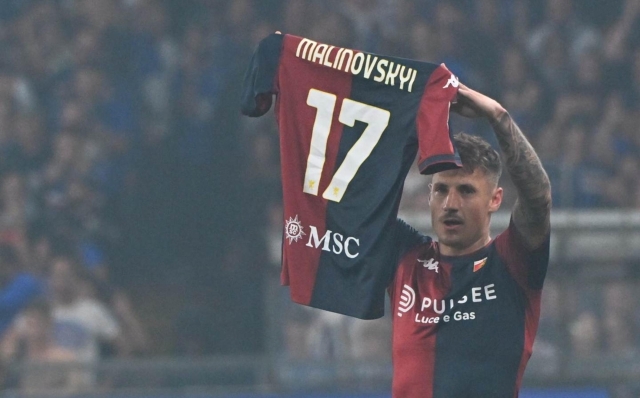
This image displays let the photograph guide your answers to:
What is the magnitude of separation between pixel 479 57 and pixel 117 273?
123 inches

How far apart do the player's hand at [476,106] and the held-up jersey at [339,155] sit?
0.14 meters

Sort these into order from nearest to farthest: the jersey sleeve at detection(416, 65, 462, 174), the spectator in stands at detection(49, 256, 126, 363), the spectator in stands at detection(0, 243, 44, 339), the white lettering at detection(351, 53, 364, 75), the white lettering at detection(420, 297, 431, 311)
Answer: the jersey sleeve at detection(416, 65, 462, 174) → the white lettering at detection(420, 297, 431, 311) → the white lettering at detection(351, 53, 364, 75) → the spectator in stands at detection(49, 256, 126, 363) → the spectator in stands at detection(0, 243, 44, 339)

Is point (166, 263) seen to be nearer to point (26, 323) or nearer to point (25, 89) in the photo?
point (26, 323)

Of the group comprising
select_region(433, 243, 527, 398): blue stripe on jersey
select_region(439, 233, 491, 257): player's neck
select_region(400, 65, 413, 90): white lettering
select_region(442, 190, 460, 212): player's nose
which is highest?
select_region(400, 65, 413, 90): white lettering

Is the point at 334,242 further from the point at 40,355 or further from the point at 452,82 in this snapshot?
the point at 40,355

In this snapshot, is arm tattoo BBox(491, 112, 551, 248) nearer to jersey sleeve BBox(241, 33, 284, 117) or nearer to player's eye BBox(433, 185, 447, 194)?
player's eye BBox(433, 185, 447, 194)

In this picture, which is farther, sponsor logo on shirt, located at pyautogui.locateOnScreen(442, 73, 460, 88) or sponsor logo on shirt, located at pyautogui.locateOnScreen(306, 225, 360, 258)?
sponsor logo on shirt, located at pyautogui.locateOnScreen(306, 225, 360, 258)

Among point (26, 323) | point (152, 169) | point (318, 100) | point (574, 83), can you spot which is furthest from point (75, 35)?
point (318, 100)

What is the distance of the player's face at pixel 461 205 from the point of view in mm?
3623

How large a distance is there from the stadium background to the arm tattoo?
13.2ft

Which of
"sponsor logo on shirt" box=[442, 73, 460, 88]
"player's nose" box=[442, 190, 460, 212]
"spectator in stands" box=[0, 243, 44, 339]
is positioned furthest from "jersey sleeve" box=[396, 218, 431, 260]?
"spectator in stands" box=[0, 243, 44, 339]

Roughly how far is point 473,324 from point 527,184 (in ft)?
1.39

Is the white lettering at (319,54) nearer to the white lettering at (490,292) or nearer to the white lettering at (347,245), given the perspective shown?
the white lettering at (347,245)

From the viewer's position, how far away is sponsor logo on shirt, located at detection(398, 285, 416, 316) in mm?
3686
